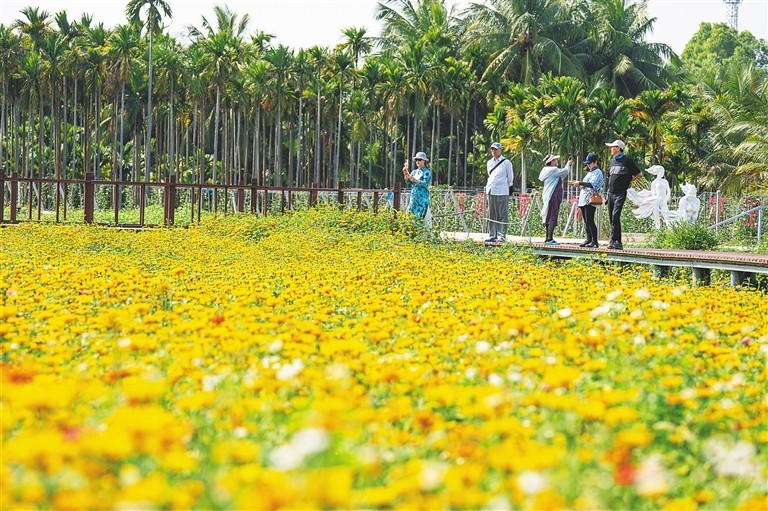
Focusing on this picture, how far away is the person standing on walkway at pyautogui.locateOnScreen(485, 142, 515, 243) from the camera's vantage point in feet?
48.1

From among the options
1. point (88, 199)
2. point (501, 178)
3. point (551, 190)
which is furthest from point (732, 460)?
point (88, 199)

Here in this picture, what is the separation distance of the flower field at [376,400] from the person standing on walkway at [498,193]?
24.2ft

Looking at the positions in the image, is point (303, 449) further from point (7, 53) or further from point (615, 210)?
point (7, 53)

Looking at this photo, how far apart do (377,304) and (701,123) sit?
33.4 m

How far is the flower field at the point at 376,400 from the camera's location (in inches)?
85.2

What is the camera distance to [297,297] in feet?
22.3

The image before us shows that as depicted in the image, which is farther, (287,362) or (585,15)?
(585,15)

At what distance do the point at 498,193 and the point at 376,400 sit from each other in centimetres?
1134

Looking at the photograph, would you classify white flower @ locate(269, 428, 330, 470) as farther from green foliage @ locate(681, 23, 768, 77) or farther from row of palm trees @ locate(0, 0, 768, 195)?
green foliage @ locate(681, 23, 768, 77)

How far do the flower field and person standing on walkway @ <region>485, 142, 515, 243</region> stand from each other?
7.36 metres

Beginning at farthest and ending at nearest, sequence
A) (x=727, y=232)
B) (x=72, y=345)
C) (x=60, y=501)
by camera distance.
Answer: (x=727, y=232)
(x=72, y=345)
(x=60, y=501)

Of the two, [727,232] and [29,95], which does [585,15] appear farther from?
[727,232]

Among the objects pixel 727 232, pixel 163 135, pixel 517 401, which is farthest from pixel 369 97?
pixel 517 401

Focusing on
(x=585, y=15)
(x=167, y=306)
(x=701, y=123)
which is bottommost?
(x=167, y=306)
